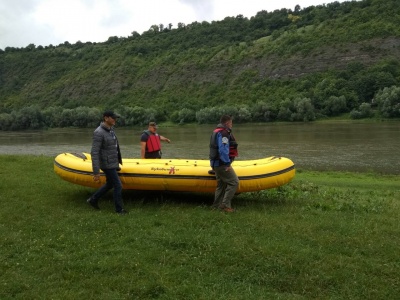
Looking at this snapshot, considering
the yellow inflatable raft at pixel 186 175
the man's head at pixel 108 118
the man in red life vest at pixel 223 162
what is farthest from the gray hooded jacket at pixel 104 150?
the man in red life vest at pixel 223 162

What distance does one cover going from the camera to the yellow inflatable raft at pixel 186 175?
8.41 metres

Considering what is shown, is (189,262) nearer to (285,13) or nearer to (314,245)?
(314,245)

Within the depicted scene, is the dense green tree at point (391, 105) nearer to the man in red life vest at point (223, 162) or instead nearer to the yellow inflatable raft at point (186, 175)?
the yellow inflatable raft at point (186, 175)

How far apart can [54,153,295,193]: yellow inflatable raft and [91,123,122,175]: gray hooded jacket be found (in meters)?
0.94

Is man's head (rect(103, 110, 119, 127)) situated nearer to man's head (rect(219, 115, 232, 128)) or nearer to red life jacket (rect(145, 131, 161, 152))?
man's head (rect(219, 115, 232, 128))

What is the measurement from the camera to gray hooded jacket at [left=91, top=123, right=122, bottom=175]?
300 inches

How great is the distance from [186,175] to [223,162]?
3.62ft

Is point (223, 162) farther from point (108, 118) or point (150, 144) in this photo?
point (150, 144)

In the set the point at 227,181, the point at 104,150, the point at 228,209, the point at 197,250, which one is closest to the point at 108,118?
the point at 104,150

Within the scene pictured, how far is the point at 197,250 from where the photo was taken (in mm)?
6031

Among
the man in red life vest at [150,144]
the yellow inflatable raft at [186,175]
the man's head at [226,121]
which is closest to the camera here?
the man's head at [226,121]

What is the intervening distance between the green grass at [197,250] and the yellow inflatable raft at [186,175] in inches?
15.9

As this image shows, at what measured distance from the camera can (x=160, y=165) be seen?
28.7 ft

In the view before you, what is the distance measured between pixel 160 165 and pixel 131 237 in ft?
8.19
